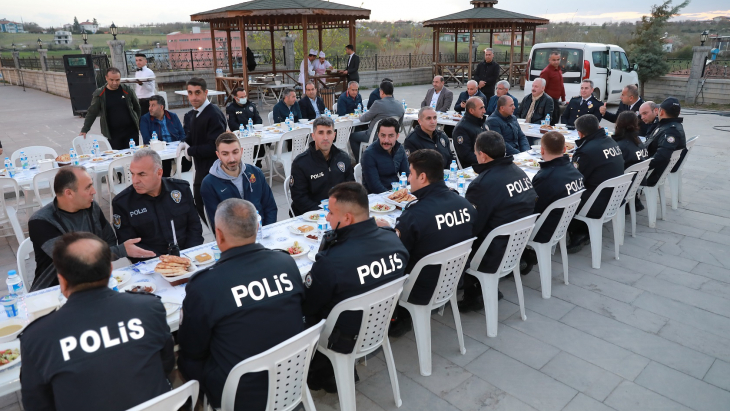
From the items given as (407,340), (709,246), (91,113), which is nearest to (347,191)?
(407,340)

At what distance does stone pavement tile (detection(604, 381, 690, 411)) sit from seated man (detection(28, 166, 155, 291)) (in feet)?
9.37

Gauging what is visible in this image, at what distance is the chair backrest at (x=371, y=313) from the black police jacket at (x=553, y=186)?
1847mm

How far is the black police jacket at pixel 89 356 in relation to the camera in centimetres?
158

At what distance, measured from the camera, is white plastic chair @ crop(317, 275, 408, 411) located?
2.24 m

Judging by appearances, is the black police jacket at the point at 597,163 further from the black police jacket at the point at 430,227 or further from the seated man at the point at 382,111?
the seated man at the point at 382,111

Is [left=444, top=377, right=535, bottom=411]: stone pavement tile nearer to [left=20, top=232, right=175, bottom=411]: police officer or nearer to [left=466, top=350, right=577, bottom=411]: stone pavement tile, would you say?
[left=466, top=350, right=577, bottom=411]: stone pavement tile

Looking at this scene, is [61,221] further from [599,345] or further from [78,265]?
[599,345]

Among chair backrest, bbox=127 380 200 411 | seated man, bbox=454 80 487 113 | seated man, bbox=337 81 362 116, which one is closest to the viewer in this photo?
chair backrest, bbox=127 380 200 411

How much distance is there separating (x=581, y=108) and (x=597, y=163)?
2961 millimetres

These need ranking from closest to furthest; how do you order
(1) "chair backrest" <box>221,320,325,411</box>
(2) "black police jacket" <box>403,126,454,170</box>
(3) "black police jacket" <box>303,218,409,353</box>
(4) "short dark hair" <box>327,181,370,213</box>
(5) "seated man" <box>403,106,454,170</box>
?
(1) "chair backrest" <box>221,320,325,411</box>
(3) "black police jacket" <box>303,218,409,353</box>
(4) "short dark hair" <box>327,181,370,213</box>
(5) "seated man" <box>403,106,454,170</box>
(2) "black police jacket" <box>403,126,454,170</box>

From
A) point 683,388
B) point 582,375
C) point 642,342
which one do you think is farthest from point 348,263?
point 642,342

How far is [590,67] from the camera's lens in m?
12.1

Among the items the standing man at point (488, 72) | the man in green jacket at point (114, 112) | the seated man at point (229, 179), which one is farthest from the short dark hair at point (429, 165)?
the standing man at point (488, 72)

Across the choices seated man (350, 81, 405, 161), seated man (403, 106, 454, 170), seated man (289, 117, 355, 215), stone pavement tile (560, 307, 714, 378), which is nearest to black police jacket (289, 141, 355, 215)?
seated man (289, 117, 355, 215)
